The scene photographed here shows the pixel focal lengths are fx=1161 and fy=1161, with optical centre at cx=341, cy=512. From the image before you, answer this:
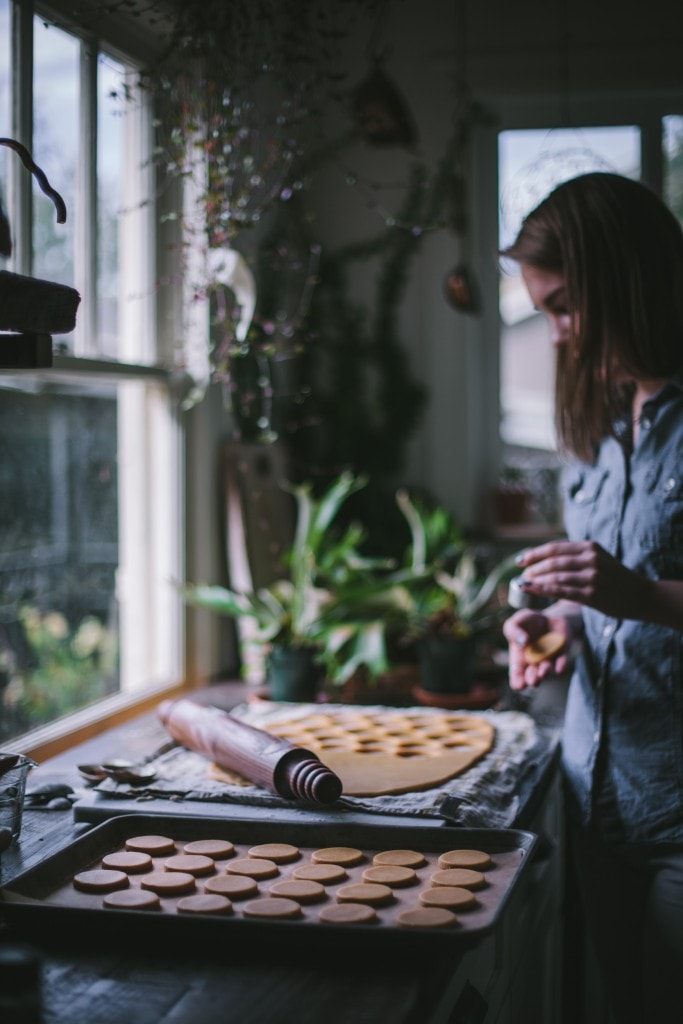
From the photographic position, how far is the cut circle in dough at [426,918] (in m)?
1.11

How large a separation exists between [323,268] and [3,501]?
1698 millimetres

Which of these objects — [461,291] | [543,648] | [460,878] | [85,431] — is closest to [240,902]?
[460,878]

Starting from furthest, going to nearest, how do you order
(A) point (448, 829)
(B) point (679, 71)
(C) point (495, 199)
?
1. (C) point (495, 199)
2. (B) point (679, 71)
3. (A) point (448, 829)

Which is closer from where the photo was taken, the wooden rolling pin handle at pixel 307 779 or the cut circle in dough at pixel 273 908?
the cut circle in dough at pixel 273 908

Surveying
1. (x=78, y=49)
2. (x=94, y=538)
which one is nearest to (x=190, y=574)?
(x=94, y=538)

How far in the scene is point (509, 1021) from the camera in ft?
5.21

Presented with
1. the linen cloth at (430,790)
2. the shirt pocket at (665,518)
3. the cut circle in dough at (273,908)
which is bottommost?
the cut circle in dough at (273,908)

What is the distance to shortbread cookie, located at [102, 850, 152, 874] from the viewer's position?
1301mm

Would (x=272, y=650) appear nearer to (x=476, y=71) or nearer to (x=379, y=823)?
(x=379, y=823)

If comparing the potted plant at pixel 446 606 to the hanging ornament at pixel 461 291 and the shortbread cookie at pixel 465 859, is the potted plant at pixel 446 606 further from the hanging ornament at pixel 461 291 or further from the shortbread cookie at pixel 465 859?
the shortbread cookie at pixel 465 859

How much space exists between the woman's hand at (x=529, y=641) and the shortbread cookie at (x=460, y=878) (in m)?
0.53

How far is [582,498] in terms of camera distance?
5.84ft

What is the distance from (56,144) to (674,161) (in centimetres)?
216

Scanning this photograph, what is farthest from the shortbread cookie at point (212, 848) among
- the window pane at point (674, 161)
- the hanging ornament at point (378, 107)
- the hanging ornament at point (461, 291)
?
the window pane at point (674, 161)
